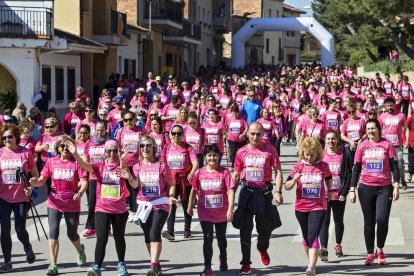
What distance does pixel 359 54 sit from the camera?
6794 centimetres

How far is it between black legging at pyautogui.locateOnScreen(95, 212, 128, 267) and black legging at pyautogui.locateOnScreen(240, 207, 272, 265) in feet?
4.41

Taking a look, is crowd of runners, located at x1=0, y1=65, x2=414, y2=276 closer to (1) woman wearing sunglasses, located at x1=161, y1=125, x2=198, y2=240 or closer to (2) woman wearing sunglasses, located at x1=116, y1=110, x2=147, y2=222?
(1) woman wearing sunglasses, located at x1=161, y1=125, x2=198, y2=240

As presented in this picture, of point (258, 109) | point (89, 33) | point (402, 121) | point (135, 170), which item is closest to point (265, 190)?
point (135, 170)

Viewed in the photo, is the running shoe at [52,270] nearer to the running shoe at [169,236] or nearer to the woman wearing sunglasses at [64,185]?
the woman wearing sunglasses at [64,185]

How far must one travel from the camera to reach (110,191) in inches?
409

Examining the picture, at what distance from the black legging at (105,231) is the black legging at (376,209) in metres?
2.94

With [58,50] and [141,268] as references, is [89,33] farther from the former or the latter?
[141,268]

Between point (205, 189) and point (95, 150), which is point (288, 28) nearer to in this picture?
point (95, 150)

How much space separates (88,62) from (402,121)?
2252 cm

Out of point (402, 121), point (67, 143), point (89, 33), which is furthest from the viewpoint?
point (89, 33)

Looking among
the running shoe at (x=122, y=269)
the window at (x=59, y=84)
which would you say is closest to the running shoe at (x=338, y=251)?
the running shoe at (x=122, y=269)

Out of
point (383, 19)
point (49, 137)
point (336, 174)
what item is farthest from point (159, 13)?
point (336, 174)

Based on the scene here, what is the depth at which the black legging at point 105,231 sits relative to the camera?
10258 millimetres

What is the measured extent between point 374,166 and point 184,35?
42.6 metres
